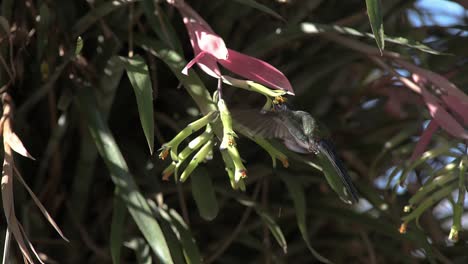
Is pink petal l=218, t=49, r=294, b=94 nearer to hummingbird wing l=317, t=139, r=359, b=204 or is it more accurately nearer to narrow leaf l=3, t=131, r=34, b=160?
hummingbird wing l=317, t=139, r=359, b=204

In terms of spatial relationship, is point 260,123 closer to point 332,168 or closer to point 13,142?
point 332,168

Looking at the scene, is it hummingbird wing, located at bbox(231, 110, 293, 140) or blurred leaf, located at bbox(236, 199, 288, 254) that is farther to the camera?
blurred leaf, located at bbox(236, 199, 288, 254)

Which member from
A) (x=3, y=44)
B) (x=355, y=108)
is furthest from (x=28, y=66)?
(x=355, y=108)

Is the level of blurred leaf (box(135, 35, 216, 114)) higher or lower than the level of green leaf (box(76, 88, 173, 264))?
higher

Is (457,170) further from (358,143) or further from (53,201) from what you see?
(53,201)

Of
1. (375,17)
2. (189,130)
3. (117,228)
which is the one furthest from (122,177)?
(375,17)

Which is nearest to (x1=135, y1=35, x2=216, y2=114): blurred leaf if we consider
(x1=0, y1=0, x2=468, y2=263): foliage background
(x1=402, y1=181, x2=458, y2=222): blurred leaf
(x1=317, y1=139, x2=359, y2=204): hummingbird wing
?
(x1=0, y1=0, x2=468, y2=263): foliage background
